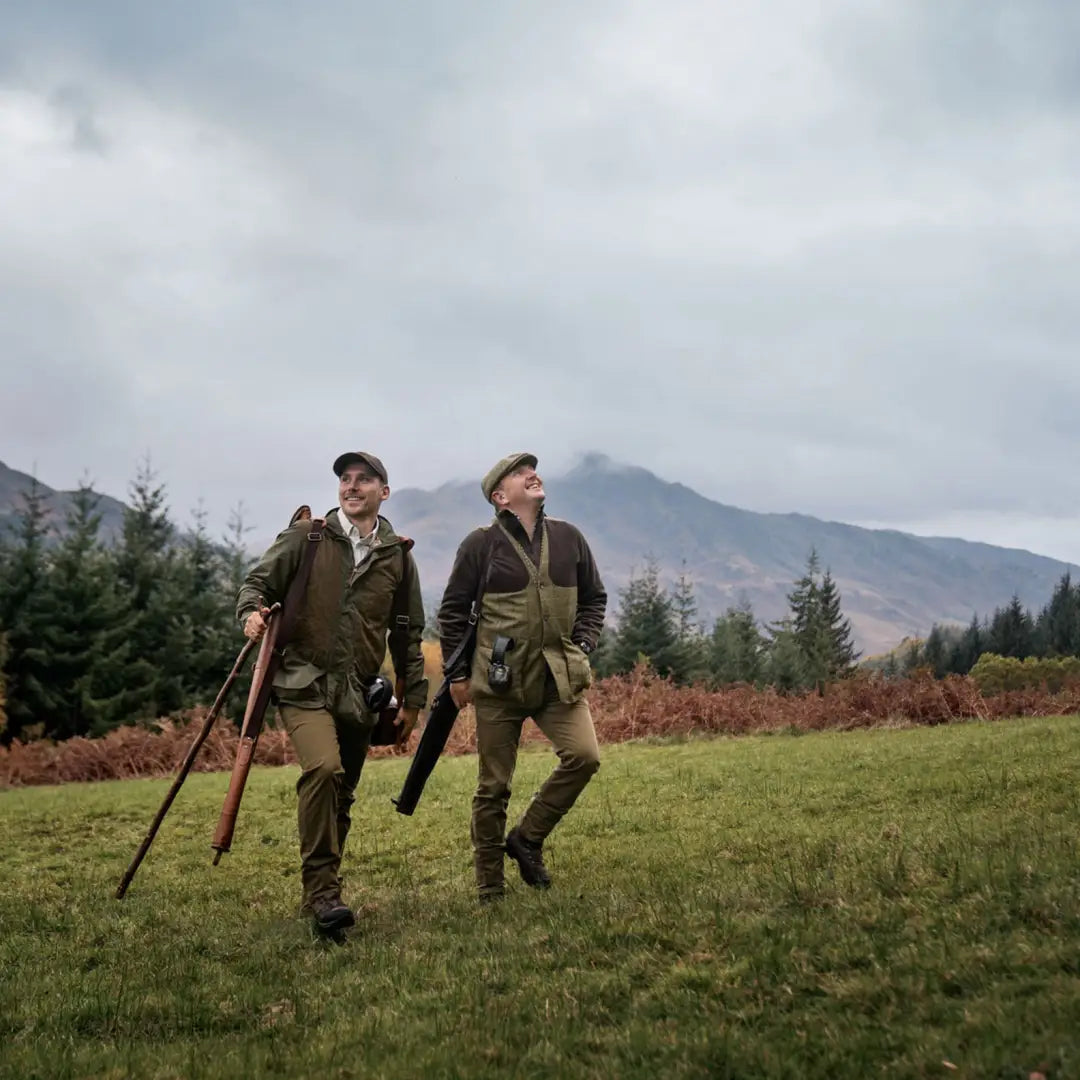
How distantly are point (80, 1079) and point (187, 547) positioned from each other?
38120 mm

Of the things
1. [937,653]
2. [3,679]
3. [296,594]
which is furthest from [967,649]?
[3,679]

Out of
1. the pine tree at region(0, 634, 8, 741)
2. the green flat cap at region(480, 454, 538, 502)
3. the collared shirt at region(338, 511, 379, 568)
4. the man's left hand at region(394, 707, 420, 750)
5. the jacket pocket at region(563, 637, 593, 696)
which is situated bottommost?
the pine tree at region(0, 634, 8, 741)

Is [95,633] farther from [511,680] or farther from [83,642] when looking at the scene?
[511,680]

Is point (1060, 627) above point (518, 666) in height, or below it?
above

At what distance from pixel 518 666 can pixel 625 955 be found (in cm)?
235

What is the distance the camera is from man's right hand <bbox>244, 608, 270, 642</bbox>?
648 cm

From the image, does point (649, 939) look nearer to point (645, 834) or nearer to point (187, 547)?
point (645, 834)

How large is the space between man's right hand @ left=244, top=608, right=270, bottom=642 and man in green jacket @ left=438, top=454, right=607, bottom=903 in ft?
3.92

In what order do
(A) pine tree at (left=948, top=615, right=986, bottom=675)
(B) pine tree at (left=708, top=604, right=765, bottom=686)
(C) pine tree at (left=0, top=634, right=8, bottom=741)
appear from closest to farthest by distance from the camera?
(A) pine tree at (left=948, top=615, right=986, bottom=675)
(C) pine tree at (left=0, top=634, right=8, bottom=741)
(B) pine tree at (left=708, top=604, right=765, bottom=686)

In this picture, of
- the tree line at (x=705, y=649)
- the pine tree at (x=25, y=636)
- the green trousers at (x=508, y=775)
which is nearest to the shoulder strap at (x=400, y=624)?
the green trousers at (x=508, y=775)

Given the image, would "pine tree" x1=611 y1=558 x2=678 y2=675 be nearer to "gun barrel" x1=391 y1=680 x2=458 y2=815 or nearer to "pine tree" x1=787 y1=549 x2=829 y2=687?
"pine tree" x1=787 y1=549 x2=829 y2=687

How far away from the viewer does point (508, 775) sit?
22.9ft

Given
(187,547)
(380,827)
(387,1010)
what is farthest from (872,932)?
(187,547)

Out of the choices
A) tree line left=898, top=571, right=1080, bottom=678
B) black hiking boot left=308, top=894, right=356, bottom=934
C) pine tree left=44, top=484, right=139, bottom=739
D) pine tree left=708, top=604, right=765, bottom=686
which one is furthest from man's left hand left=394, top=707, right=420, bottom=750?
pine tree left=708, top=604, right=765, bottom=686
